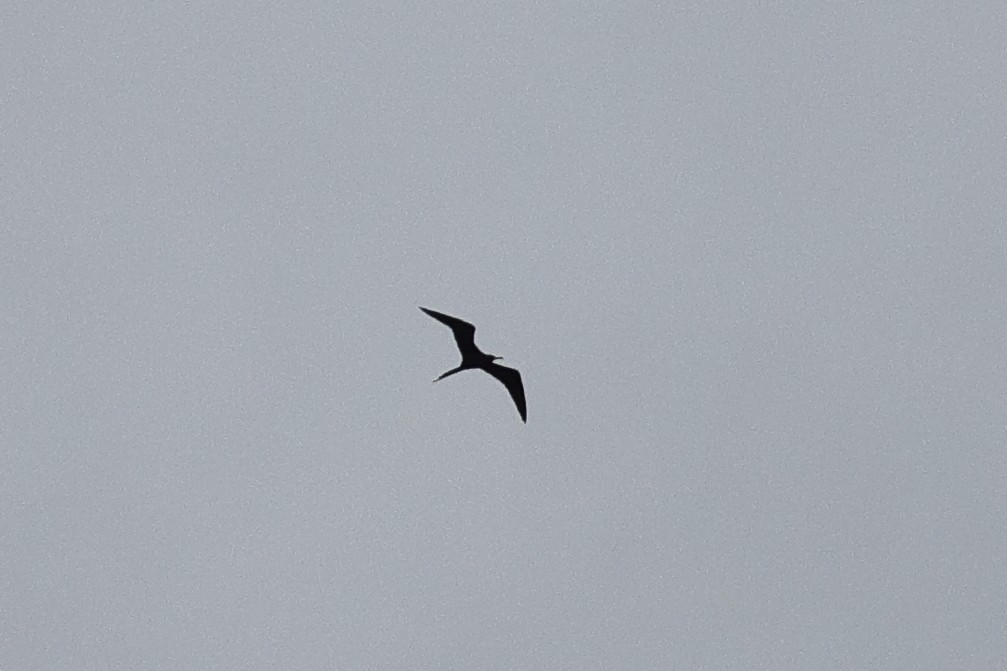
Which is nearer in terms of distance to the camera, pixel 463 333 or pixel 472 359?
pixel 463 333

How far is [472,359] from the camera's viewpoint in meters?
49.9

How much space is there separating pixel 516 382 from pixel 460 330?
398cm

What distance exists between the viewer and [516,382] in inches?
2030

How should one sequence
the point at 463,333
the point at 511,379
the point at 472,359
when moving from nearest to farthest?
the point at 463,333
the point at 472,359
the point at 511,379

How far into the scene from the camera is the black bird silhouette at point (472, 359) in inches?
1896

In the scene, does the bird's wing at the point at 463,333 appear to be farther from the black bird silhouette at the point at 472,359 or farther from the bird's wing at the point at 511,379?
the bird's wing at the point at 511,379

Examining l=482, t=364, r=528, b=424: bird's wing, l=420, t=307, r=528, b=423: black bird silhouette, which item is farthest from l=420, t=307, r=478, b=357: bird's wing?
l=482, t=364, r=528, b=424: bird's wing

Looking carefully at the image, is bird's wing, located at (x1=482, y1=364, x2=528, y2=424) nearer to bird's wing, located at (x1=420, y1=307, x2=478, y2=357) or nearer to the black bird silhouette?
the black bird silhouette

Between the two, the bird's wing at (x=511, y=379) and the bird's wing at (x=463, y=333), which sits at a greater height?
the bird's wing at (x=463, y=333)

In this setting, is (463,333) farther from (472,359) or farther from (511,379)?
(511,379)

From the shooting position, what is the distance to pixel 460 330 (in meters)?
48.7

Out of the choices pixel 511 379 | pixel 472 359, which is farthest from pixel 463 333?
pixel 511 379

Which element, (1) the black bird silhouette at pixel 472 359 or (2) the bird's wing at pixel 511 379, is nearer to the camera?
(1) the black bird silhouette at pixel 472 359

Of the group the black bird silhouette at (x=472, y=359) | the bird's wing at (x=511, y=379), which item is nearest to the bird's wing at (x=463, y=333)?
the black bird silhouette at (x=472, y=359)
